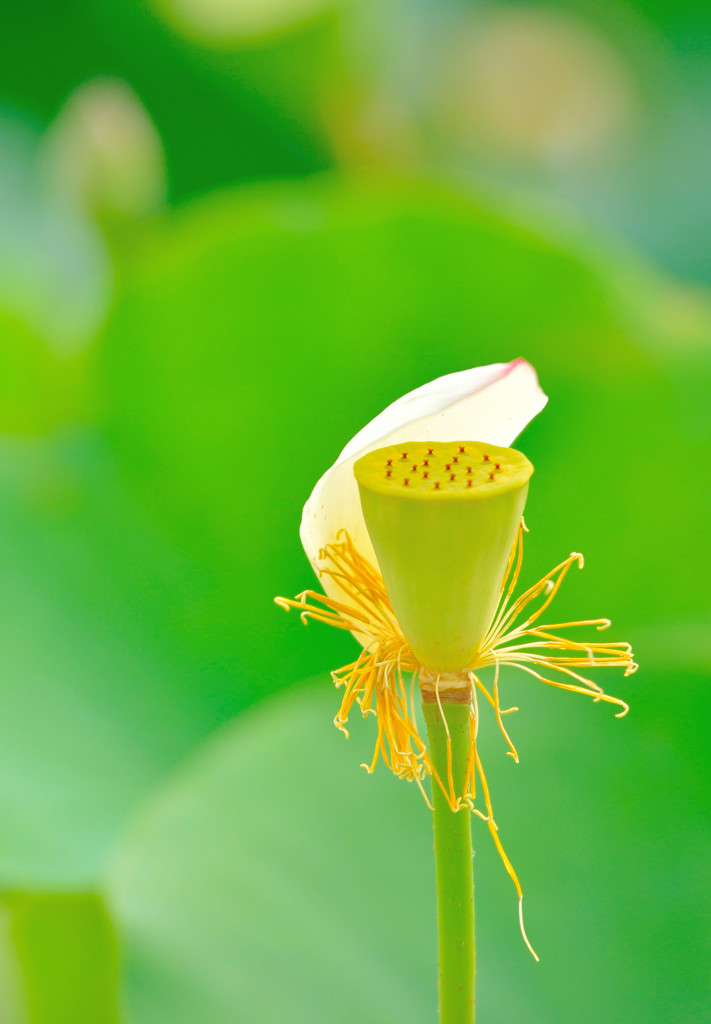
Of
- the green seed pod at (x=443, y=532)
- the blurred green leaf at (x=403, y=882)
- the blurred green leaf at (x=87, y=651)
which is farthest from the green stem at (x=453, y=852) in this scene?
the blurred green leaf at (x=87, y=651)

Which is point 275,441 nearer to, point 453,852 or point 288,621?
point 288,621

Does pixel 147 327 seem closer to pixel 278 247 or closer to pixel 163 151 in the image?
pixel 278 247

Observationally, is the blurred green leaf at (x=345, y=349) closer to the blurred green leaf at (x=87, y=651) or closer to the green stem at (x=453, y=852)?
the blurred green leaf at (x=87, y=651)

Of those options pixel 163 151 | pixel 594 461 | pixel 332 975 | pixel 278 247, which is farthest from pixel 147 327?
pixel 163 151

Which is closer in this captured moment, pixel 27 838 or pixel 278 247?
pixel 27 838

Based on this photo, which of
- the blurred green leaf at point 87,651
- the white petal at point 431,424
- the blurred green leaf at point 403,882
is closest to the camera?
the white petal at point 431,424

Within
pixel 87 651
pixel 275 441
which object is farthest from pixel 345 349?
pixel 87 651
